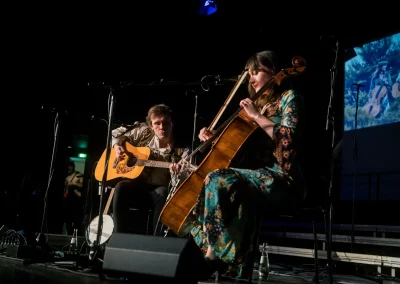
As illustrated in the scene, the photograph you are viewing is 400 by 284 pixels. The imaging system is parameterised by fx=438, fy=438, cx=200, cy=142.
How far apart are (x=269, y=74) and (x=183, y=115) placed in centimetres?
333

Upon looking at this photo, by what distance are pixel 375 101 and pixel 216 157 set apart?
457 centimetres

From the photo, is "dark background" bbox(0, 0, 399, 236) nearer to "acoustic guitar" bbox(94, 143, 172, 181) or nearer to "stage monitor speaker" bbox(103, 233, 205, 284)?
"acoustic guitar" bbox(94, 143, 172, 181)

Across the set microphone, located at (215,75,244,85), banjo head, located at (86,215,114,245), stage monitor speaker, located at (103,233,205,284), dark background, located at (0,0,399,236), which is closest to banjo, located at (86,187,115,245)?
banjo head, located at (86,215,114,245)

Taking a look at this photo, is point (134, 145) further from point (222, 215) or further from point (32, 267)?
point (222, 215)

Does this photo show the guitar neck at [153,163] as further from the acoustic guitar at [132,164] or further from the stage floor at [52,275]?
the stage floor at [52,275]

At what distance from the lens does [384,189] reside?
6641 mm

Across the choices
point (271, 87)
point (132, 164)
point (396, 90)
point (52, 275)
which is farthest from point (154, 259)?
point (396, 90)

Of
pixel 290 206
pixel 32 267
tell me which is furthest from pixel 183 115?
pixel 290 206

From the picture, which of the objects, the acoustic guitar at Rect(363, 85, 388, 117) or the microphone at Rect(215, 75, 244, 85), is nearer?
the microphone at Rect(215, 75, 244, 85)

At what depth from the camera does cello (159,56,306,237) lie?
94.0 inches

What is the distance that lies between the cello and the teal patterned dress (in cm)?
15

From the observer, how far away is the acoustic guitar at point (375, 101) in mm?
6191

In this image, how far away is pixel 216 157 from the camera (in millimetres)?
2451

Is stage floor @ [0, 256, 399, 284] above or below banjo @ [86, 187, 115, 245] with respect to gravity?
below
